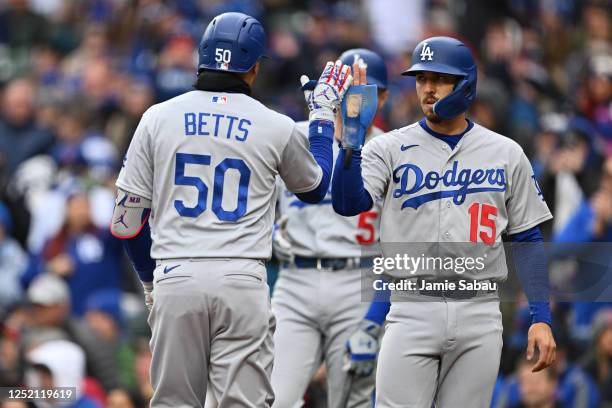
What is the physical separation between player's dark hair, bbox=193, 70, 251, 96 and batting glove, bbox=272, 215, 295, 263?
1714 mm

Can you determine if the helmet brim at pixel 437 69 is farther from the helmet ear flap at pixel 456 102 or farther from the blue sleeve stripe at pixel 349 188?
the blue sleeve stripe at pixel 349 188

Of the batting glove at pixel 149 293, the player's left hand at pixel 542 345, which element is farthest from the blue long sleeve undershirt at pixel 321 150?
the player's left hand at pixel 542 345

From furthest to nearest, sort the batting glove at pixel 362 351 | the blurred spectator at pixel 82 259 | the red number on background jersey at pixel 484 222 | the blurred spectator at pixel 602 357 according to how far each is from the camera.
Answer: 1. the blurred spectator at pixel 82 259
2. the blurred spectator at pixel 602 357
3. the batting glove at pixel 362 351
4. the red number on background jersey at pixel 484 222

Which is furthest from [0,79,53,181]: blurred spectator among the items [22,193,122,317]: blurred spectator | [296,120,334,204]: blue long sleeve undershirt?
[296,120,334,204]: blue long sleeve undershirt

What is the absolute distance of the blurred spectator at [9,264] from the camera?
13.3m

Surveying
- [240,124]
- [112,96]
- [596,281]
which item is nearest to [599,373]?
[596,281]

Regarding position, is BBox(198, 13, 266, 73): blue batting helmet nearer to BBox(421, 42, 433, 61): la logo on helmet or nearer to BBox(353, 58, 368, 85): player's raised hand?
BBox(353, 58, 368, 85): player's raised hand

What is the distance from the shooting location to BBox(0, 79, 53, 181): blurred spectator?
50.9 ft

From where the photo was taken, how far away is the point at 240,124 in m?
6.77

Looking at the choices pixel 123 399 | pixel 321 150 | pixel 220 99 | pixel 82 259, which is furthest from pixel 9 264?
pixel 220 99

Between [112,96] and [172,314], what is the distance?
33.6 feet

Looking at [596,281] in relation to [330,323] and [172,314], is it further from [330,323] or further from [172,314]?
[172,314]

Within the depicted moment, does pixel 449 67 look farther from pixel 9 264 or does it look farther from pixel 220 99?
pixel 9 264

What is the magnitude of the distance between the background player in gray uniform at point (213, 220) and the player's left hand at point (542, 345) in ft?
4.23
